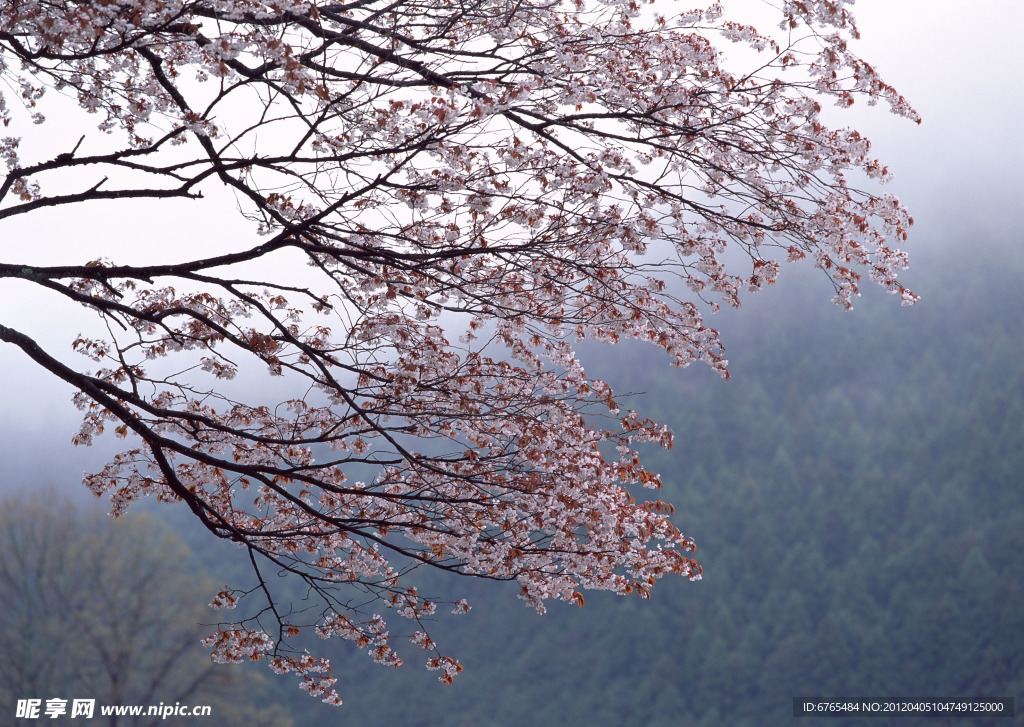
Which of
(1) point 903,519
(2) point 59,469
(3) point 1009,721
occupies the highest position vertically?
(2) point 59,469

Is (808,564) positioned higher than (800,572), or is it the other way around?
(808,564)

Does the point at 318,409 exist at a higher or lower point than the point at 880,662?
lower

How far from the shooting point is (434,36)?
14.7 ft

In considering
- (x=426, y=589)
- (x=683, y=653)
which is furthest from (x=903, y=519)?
(x=426, y=589)

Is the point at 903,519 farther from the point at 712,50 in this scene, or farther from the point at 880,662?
the point at 712,50

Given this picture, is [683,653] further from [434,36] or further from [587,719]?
[434,36]

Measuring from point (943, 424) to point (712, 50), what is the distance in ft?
218

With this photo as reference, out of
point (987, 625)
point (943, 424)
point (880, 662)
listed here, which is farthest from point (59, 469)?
point (943, 424)

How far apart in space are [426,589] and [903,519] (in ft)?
110

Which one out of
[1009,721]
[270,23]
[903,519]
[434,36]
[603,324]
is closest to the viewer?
[270,23]

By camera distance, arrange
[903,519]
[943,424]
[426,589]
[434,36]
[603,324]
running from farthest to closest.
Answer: [943,424] → [903,519] → [426,589] → [603,324] → [434,36]

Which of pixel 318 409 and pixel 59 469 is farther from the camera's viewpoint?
pixel 59 469

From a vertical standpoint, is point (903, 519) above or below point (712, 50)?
above

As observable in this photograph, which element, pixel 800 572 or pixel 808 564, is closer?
pixel 800 572
